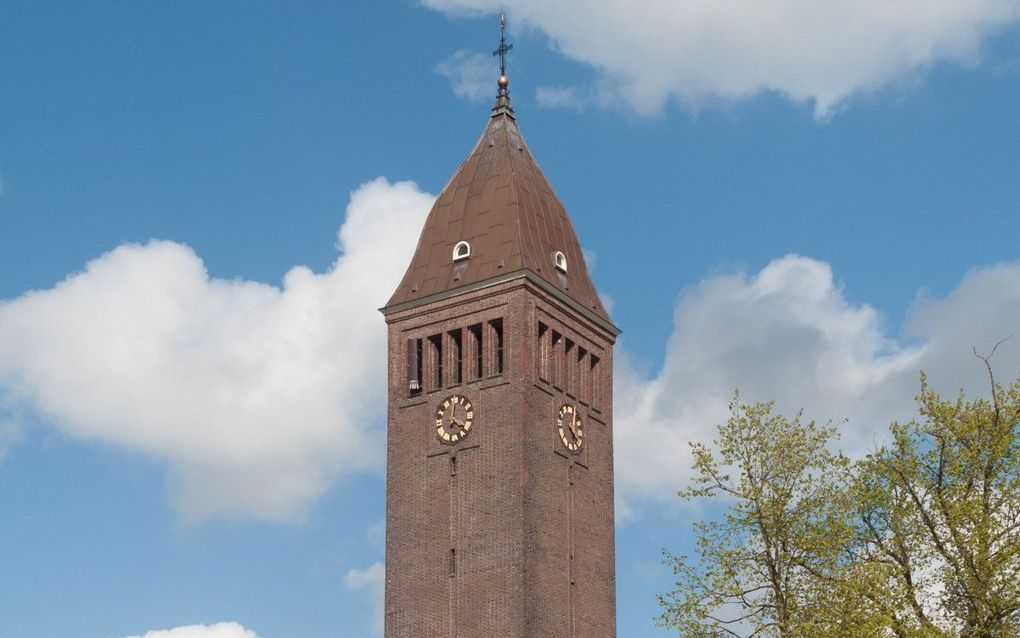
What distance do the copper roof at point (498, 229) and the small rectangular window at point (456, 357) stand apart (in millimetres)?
2086

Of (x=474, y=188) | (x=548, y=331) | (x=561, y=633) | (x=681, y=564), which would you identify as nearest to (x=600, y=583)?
(x=561, y=633)

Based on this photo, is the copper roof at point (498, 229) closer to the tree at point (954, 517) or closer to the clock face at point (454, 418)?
the clock face at point (454, 418)

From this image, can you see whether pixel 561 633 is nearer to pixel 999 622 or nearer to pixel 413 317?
pixel 413 317

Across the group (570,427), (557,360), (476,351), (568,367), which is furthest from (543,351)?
(570,427)

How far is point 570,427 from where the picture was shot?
2911 inches

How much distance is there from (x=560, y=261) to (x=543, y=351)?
521 centimetres

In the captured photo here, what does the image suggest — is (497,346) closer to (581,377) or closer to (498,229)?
(581,377)

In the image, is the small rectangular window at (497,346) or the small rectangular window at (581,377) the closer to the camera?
the small rectangular window at (497,346)

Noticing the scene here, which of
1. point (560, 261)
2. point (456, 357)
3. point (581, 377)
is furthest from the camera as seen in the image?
point (560, 261)

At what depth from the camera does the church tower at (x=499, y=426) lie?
69.2 metres

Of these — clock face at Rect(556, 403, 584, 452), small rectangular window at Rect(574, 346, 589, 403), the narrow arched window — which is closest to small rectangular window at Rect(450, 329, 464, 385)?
clock face at Rect(556, 403, 584, 452)

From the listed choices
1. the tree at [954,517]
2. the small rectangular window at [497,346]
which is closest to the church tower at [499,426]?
the small rectangular window at [497,346]

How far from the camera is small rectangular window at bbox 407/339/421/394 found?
73938mm

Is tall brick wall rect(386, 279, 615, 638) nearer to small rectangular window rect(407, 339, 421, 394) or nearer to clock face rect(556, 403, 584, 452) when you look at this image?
small rectangular window rect(407, 339, 421, 394)
